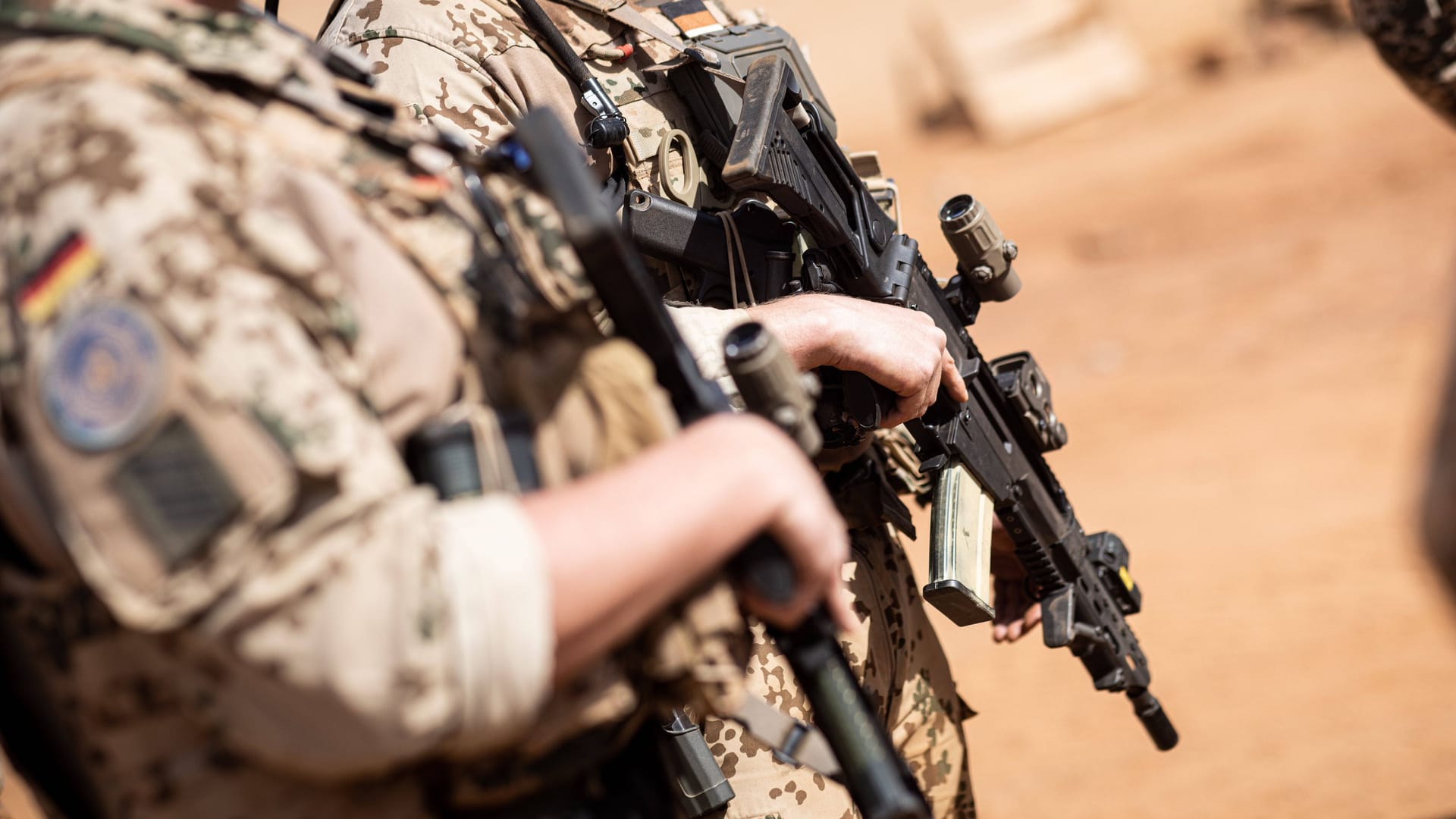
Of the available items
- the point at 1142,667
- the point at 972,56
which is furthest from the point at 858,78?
the point at 1142,667

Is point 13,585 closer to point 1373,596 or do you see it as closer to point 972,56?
point 1373,596

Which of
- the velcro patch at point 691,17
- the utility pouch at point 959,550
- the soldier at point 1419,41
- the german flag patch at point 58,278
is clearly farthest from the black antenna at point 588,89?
the soldier at point 1419,41

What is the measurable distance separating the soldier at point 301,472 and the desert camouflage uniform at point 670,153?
0.66 metres

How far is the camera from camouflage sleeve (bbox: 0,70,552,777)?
1.11 m

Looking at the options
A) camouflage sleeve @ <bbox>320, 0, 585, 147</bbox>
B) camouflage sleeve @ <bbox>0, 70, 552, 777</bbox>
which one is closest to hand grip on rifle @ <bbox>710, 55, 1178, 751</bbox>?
camouflage sleeve @ <bbox>320, 0, 585, 147</bbox>

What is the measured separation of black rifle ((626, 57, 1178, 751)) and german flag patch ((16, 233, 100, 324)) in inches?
48.9

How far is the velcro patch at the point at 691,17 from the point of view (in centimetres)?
271

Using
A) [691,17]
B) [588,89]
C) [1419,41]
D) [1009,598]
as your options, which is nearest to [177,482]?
[588,89]

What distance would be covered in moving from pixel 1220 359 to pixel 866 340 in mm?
7614

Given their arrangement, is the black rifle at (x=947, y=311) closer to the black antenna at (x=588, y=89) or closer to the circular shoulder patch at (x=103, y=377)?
the black antenna at (x=588, y=89)

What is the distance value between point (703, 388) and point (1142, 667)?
210 cm

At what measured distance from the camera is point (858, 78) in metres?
22.0

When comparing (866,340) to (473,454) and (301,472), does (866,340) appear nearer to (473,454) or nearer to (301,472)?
(473,454)

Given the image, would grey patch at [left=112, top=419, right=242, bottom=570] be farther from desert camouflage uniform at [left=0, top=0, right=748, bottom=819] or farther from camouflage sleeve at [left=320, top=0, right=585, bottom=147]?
camouflage sleeve at [left=320, top=0, right=585, bottom=147]
